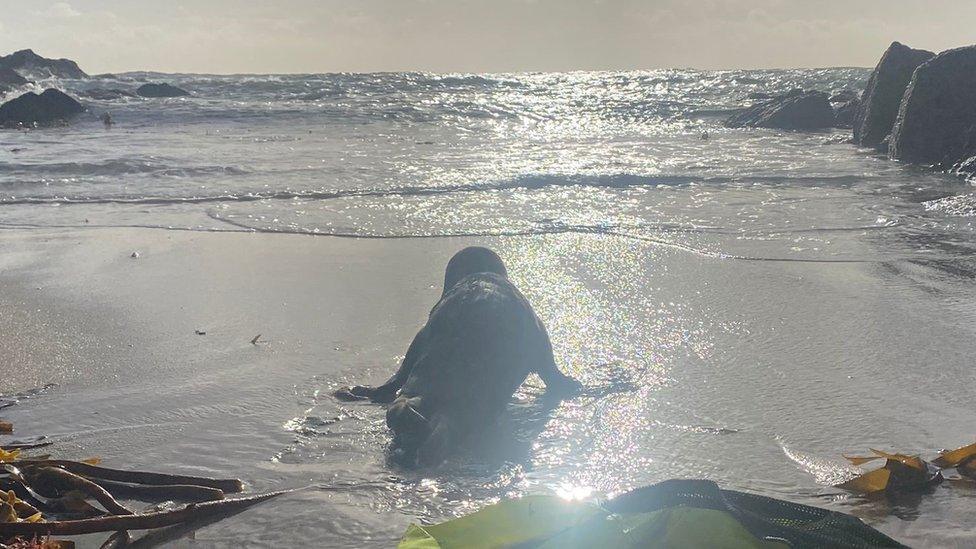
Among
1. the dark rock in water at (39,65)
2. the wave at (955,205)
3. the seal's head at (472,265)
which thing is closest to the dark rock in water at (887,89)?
the wave at (955,205)

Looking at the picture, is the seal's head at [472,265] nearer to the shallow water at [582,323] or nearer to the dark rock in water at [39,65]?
the shallow water at [582,323]

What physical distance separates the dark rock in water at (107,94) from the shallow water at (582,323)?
57.9 feet

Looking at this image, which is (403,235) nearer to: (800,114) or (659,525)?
(659,525)

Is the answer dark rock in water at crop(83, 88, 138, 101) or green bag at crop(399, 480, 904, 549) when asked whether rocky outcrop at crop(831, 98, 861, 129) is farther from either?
dark rock in water at crop(83, 88, 138, 101)

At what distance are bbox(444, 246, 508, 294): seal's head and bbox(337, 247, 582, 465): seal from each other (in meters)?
0.41

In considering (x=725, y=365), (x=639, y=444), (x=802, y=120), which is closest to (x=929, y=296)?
(x=725, y=365)

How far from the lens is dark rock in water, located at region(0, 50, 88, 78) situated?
47906mm

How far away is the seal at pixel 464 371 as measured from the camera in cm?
394

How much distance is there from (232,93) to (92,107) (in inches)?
311


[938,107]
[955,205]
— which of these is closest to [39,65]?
[938,107]

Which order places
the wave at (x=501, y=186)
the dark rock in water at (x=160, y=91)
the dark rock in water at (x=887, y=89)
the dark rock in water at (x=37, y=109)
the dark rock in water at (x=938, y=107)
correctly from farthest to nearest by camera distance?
the dark rock in water at (x=160, y=91), the dark rock in water at (x=37, y=109), the dark rock in water at (x=887, y=89), the dark rock in water at (x=938, y=107), the wave at (x=501, y=186)

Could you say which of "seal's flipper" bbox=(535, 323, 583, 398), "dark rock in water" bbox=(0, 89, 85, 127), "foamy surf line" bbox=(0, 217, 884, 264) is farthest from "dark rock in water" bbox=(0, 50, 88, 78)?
"seal's flipper" bbox=(535, 323, 583, 398)

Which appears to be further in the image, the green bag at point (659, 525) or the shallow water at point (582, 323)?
the shallow water at point (582, 323)

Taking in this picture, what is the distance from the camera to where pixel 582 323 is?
6039 millimetres
